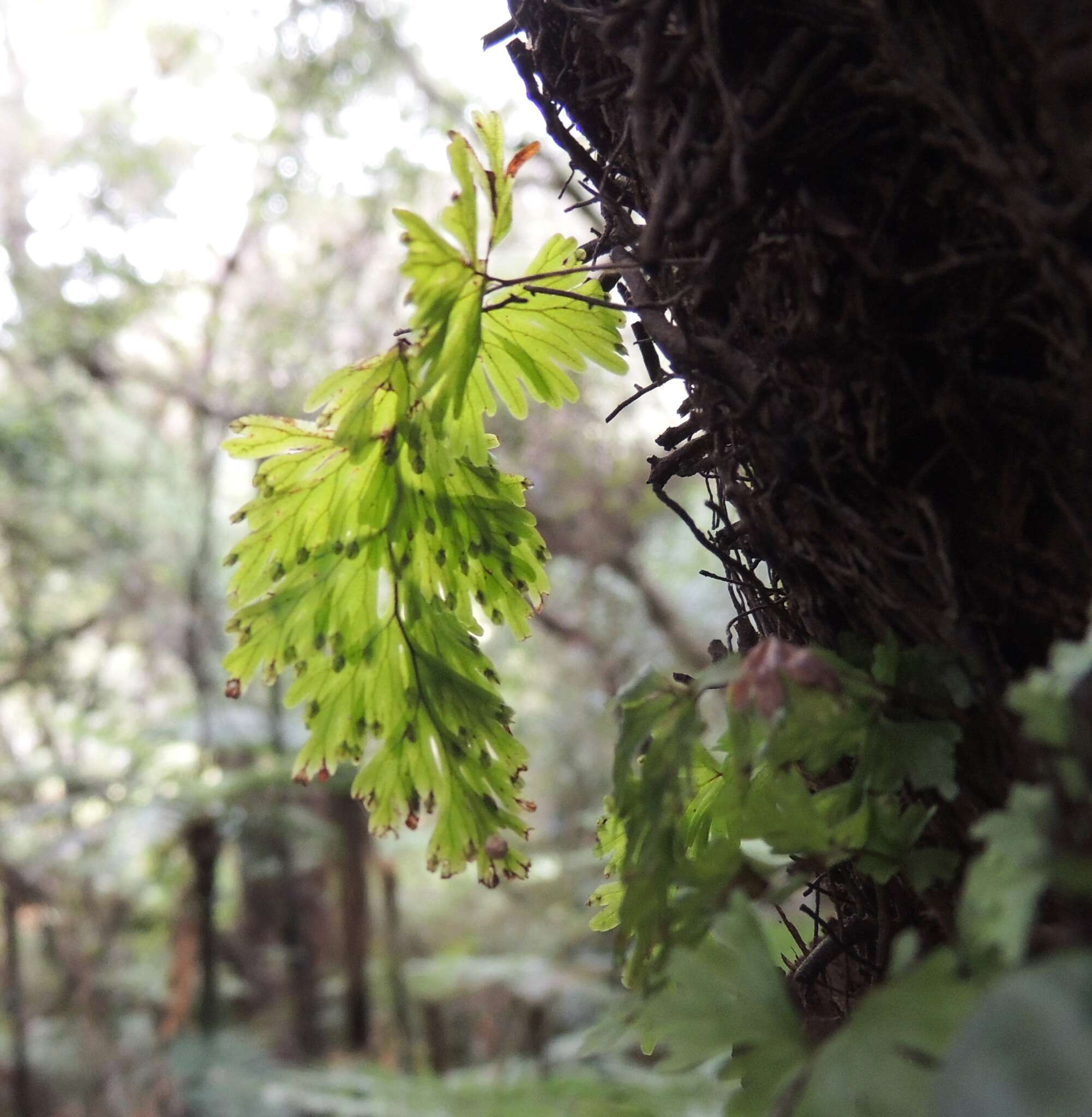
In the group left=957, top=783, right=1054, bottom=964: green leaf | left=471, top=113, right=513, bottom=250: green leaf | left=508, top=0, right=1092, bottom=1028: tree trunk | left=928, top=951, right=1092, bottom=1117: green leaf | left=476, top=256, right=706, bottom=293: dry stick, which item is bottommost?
left=928, top=951, right=1092, bottom=1117: green leaf

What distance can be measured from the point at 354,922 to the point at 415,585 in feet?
17.7

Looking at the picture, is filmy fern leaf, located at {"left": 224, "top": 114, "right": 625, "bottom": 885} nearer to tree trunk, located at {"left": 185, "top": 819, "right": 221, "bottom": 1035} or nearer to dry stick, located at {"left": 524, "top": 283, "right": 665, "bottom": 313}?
dry stick, located at {"left": 524, "top": 283, "right": 665, "bottom": 313}

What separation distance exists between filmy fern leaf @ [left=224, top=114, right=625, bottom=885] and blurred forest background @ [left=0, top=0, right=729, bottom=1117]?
307cm

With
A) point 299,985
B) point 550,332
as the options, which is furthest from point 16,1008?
point 550,332

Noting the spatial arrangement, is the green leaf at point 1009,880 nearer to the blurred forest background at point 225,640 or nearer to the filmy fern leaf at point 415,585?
the filmy fern leaf at point 415,585

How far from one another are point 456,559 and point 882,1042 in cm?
45

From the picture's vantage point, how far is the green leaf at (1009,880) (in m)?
0.33

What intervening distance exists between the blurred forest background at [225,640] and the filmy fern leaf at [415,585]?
3.07m

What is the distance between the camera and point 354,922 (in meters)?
5.57

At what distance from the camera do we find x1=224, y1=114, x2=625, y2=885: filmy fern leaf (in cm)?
71

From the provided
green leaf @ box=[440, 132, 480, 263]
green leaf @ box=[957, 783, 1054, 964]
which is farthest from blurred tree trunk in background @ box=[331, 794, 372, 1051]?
green leaf @ box=[957, 783, 1054, 964]

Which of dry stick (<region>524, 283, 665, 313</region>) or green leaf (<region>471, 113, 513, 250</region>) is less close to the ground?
green leaf (<region>471, 113, 513, 250</region>)

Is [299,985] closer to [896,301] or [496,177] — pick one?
[496,177]

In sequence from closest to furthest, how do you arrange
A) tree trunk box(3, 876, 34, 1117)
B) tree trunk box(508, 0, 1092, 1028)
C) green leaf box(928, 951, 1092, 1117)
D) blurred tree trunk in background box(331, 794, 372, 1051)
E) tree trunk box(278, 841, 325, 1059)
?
1. green leaf box(928, 951, 1092, 1117)
2. tree trunk box(508, 0, 1092, 1028)
3. tree trunk box(3, 876, 34, 1117)
4. blurred tree trunk in background box(331, 794, 372, 1051)
5. tree trunk box(278, 841, 325, 1059)
